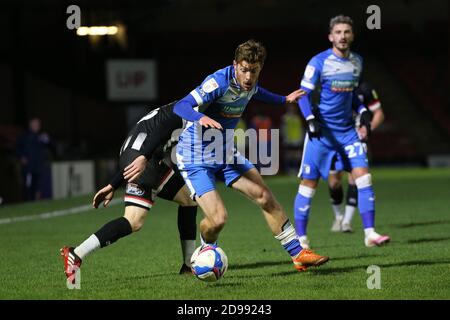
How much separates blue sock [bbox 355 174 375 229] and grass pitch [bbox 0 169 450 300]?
11.0 inches

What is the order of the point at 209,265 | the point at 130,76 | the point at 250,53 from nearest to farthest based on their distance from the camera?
the point at 209,265 < the point at 250,53 < the point at 130,76

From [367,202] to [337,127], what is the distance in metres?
0.79

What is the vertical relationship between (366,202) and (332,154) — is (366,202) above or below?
below

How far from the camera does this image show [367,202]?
30.7 feet

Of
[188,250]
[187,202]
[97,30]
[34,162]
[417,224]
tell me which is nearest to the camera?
[188,250]

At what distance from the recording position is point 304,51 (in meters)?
36.6

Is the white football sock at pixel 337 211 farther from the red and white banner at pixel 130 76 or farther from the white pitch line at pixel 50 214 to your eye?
the red and white banner at pixel 130 76

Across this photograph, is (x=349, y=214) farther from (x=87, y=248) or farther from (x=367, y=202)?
(x=87, y=248)

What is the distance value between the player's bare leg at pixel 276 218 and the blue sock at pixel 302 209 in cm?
192

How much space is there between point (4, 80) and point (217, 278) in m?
24.7

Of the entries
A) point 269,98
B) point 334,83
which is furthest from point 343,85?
point 269,98

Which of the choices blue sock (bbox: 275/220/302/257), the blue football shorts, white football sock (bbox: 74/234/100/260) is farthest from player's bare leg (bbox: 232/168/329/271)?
the blue football shorts

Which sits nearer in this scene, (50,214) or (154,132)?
(154,132)
